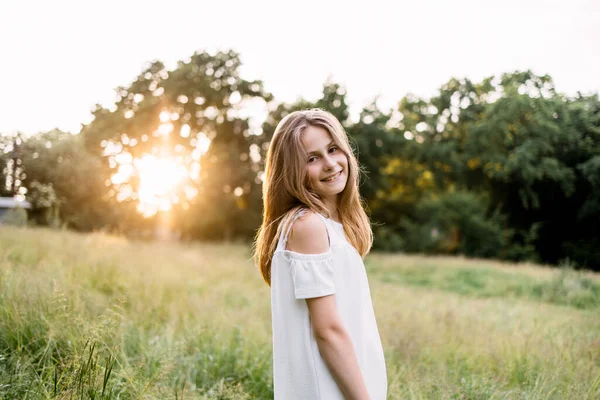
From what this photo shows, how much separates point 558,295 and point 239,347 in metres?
8.04

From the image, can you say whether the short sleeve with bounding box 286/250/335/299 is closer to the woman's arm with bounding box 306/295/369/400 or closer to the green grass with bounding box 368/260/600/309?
the woman's arm with bounding box 306/295/369/400

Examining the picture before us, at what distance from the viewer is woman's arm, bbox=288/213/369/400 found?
58.2 inches

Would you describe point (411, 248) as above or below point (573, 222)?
below

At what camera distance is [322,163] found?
1.75m

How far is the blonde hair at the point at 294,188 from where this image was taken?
5.55 feet

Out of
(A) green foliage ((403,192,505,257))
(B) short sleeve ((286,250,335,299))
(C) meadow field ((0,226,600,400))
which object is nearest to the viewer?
(B) short sleeve ((286,250,335,299))

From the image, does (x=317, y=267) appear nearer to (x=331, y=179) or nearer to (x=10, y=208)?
(x=331, y=179)

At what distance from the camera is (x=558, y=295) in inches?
364

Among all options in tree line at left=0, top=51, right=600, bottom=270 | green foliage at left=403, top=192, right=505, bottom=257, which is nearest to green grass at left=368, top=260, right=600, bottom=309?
tree line at left=0, top=51, right=600, bottom=270

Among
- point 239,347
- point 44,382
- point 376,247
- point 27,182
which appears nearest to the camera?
point 44,382

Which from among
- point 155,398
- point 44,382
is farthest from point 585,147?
point 44,382

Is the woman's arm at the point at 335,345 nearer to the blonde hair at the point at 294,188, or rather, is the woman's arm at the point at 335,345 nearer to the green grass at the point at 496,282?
the blonde hair at the point at 294,188

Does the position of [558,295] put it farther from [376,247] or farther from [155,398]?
[376,247]

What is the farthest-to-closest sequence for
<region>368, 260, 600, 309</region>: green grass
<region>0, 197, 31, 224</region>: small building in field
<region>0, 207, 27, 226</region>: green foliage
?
<region>368, 260, 600, 309</region>: green grass → <region>0, 207, 27, 226</region>: green foliage → <region>0, 197, 31, 224</region>: small building in field
